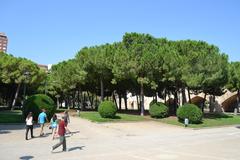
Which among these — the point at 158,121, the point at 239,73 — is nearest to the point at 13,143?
the point at 158,121

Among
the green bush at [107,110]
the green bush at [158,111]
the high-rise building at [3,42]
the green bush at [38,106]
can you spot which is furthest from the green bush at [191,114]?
the high-rise building at [3,42]

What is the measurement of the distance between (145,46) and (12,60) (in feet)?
63.7

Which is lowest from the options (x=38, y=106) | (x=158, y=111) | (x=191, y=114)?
(x=191, y=114)

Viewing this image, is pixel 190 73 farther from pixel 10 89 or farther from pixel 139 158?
pixel 10 89

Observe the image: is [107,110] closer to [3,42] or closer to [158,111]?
[158,111]

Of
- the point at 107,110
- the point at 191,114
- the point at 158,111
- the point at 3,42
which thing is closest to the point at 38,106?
the point at 107,110

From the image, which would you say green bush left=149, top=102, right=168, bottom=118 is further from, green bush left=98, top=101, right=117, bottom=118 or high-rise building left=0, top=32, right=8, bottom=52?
high-rise building left=0, top=32, right=8, bottom=52

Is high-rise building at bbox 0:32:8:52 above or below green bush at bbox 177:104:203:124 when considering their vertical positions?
above

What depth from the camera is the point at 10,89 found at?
2069 inches

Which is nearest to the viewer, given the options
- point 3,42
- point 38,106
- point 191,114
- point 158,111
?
point 38,106

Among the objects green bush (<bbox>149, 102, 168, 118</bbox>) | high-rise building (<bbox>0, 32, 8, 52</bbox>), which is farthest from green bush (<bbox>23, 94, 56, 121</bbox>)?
high-rise building (<bbox>0, 32, 8, 52</bbox>)

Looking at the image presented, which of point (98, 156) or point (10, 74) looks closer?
point (98, 156)

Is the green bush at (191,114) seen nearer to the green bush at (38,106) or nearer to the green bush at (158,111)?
the green bush at (158,111)

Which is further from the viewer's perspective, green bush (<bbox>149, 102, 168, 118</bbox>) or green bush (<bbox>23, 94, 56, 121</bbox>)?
green bush (<bbox>149, 102, 168, 118</bbox>)
